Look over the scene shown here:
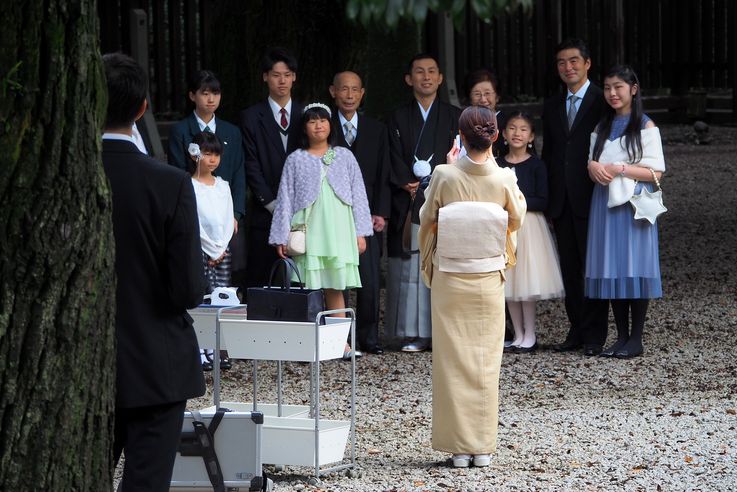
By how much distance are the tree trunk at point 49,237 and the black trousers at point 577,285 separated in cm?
506

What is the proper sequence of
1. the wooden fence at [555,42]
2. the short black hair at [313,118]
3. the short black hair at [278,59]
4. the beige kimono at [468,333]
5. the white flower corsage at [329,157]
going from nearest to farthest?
the beige kimono at [468,333]
the short black hair at [313,118]
the white flower corsage at [329,157]
the short black hair at [278,59]
the wooden fence at [555,42]

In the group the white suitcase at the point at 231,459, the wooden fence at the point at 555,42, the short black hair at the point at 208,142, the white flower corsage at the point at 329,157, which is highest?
the wooden fence at the point at 555,42

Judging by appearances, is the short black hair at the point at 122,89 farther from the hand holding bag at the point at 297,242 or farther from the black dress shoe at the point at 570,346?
the black dress shoe at the point at 570,346

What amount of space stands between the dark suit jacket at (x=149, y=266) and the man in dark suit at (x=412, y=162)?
14.4 ft

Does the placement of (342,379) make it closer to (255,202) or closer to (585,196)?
(255,202)

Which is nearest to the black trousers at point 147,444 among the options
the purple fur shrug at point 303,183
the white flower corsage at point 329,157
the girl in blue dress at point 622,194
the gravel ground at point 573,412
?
the gravel ground at point 573,412

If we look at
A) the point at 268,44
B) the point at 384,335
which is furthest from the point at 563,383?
the point at 268,44

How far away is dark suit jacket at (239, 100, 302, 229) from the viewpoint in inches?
299

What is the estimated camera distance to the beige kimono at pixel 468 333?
17.3ft

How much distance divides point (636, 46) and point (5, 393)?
17743 millimetres

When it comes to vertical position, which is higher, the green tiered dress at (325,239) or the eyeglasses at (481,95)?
the eyeglasses at (481,95)

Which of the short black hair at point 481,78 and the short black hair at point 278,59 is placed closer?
the short black hair at point 278,59

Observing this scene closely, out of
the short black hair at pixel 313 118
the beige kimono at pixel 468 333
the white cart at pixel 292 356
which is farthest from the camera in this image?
the short black hair at pixel 313 118

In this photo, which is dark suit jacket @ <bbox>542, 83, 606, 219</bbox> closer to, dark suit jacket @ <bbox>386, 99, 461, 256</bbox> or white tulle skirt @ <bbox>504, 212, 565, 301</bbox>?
white tulle skirt @ <bbox>504, 212, 565, 301</bbox>
